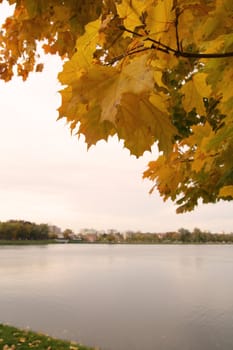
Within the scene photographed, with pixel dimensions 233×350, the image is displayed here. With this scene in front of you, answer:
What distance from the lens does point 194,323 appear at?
1747 centimetres

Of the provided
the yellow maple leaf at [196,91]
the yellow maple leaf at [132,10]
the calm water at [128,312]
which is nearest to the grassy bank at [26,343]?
the calm water at [128,312]

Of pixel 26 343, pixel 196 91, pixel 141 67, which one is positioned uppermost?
pixel 196 91

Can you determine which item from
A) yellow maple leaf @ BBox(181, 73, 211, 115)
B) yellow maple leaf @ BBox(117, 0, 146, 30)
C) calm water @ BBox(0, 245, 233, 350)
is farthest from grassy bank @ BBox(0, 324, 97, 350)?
yellow maple leaf @ BBox(117, 0, 146, 30)

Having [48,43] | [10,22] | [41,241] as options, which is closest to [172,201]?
[48,43]

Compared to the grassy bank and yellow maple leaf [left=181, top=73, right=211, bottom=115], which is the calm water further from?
yellow maple leaf [left=181, top=73, right=211, bottom=115]

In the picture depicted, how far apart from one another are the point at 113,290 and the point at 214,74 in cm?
2885

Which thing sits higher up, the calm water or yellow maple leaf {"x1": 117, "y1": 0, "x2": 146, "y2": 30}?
yellow maple leaf {"x1": 117, "y1": 0, "x2": 146, "y2": 30}

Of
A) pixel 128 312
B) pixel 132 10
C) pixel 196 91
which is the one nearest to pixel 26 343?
pixel 196 91

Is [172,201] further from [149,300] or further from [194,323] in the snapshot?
[149,300]

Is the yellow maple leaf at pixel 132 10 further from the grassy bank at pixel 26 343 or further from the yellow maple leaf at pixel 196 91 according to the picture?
the grassy bank at pixel 26 343

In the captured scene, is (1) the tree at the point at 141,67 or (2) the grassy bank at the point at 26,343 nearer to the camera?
(1) the tree at the point at 141,67

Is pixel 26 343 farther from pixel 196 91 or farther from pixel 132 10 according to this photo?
pixel 132 10

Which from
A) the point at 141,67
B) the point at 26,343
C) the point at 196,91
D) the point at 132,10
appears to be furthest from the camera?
the point at 26,343

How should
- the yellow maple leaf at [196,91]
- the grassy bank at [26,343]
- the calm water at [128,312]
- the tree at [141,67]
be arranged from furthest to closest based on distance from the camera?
1. the calm water at [128,312]
2. the grassy bank at [26,343]
3. the yellow maple leaf at [196,91]
4. the tree at [141,67]
